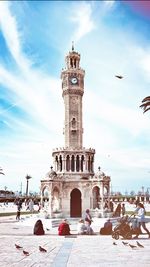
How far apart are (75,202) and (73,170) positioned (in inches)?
156

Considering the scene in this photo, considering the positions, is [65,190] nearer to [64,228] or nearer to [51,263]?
[64,228]

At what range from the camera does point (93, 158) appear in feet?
155

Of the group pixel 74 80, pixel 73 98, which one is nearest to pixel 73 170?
pixel 73 98

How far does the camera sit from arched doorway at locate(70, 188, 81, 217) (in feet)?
147

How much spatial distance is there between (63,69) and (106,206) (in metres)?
19.0

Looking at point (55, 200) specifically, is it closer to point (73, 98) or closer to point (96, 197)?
point (96, 197)

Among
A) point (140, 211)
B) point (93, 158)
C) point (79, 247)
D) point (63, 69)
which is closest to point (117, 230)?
point (140, 211)

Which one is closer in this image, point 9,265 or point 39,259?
point 9,265

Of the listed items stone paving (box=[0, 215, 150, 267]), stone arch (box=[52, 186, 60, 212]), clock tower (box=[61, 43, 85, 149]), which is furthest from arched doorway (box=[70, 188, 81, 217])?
stone paving (box=[0, 215, 150, 267])

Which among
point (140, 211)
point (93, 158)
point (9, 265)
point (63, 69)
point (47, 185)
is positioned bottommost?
point (9, 265)

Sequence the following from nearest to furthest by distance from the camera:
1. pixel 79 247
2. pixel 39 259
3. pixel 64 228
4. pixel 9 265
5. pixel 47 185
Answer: pixel 9 265, pixel 39 259, pixel 79 247, pixel 64 228, pixel 47 185

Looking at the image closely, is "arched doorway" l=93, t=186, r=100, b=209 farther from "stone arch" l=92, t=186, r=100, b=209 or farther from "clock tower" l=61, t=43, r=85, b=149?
"clock tower" l=61, t=43, r=85, b=149

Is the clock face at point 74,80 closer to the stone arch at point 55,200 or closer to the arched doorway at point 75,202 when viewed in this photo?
the arched doorway at point 75,202

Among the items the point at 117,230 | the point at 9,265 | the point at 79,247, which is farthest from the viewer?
the point at 117,230
